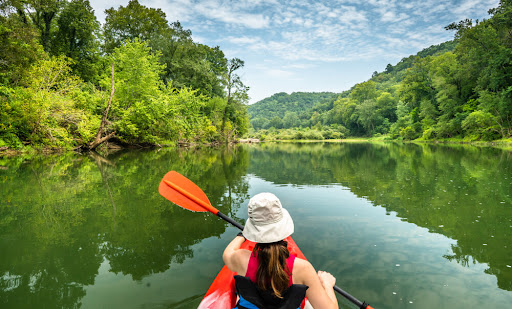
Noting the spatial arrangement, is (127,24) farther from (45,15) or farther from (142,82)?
(142,82)

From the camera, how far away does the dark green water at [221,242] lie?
2805 mm

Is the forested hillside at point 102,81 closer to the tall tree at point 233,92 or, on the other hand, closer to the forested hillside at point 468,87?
the tall tree at point 233,92

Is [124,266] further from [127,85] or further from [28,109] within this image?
[127,85]

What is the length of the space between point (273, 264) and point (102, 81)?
24374mm

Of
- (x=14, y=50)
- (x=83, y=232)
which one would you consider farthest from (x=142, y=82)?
(x=83, y=232)

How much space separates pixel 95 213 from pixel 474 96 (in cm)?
4356

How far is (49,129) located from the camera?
15.3 metres

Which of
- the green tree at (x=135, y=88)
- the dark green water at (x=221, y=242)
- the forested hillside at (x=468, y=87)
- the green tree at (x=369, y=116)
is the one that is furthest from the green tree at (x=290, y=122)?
the dark green water at (x=221, y=242)

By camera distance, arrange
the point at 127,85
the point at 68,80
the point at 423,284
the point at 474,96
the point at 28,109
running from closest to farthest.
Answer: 1. the point at 423,284
2. the point at 28,109
3. the point at 68,80
4. the point at 127,85
5. the point at 474,96

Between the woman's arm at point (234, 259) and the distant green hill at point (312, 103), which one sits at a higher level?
the distant green hill at point (312, 103)

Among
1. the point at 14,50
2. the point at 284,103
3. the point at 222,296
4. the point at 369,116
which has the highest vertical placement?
the point at 284,103

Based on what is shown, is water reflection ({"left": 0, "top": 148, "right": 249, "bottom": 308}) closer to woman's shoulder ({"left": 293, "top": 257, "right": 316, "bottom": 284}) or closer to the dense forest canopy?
woman's shoulder ({"left": 293, "top": 257, "right": 316, "bottom": 284})

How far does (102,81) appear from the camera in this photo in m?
21.4

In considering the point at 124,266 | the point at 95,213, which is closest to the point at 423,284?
the point at 124,266
